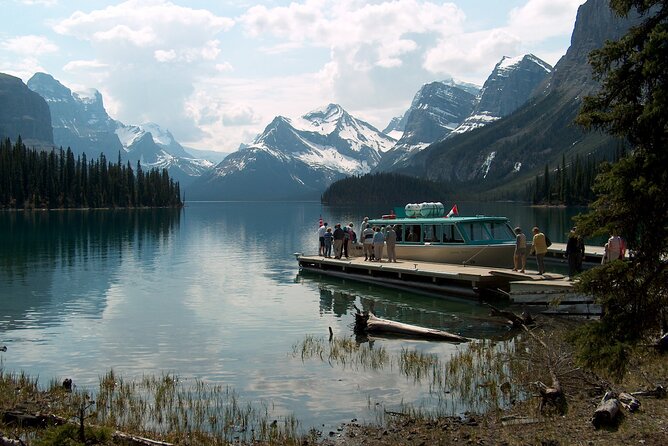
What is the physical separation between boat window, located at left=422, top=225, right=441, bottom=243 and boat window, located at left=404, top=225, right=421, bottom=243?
0.53m

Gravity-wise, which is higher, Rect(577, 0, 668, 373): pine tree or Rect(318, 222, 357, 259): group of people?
Rect(577, 0, 668, 373): pine tree

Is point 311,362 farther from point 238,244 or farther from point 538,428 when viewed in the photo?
point 238,244

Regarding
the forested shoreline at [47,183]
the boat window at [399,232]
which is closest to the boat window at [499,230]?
the boat window at [399,232]

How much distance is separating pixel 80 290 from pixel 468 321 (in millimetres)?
22730

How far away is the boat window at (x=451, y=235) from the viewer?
38594mm

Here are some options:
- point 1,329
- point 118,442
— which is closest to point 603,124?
point 118,442

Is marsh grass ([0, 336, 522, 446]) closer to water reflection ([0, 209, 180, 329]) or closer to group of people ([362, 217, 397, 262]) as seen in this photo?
water reflection ([0, 209, 180, 329])

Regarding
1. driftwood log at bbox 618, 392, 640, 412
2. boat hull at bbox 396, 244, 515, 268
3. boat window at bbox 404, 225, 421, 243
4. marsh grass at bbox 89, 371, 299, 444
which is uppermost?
boat window at bbox 404, 225, 421, 243

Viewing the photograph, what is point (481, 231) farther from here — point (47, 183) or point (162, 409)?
point (47, 183)

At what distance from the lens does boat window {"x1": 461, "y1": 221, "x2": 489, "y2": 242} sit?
37.9m

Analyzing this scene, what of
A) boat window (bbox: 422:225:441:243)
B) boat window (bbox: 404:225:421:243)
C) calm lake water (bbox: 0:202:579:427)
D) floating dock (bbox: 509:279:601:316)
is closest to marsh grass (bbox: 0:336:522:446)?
calm lake water (bbox: 0:202:579:427)

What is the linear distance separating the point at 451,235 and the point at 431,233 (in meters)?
1.92

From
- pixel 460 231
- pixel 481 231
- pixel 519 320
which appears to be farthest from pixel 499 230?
pixel 519 320

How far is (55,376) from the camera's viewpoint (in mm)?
19234
